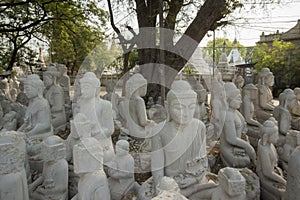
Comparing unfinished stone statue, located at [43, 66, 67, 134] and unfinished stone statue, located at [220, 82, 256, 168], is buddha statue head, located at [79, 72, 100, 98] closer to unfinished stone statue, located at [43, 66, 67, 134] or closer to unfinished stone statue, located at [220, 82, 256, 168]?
unfinished stone statue, located at [220, 82, 256, 168]

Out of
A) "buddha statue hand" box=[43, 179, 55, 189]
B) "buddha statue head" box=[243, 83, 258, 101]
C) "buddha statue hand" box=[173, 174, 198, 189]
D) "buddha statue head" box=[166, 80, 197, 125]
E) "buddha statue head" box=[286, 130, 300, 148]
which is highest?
"buddha statue head" box=[166, 80, 197, 125]

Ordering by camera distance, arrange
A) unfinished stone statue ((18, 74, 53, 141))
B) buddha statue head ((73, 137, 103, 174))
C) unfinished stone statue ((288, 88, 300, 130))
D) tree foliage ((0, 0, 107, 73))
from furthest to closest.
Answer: tree foliage ((0, 0, 107, 73))
unfinished stone statue ((288, 88, 300, 130))
unfinished stone statue ((18, 74, 53, 141))
buddha statue head ((73, 137, 103, 174))

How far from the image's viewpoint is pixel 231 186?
2576 mm

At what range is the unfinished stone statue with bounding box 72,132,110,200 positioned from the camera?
2.56 meters

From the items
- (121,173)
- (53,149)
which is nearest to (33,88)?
(53,149)

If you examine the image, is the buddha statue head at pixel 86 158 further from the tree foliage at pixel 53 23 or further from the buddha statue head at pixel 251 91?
the tree foliage at pixel 53 23

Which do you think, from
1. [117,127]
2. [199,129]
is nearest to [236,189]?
[199,129]

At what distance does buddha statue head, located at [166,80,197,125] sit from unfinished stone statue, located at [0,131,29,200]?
5.21ft

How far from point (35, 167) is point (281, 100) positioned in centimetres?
451

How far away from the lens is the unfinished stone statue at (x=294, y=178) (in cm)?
277

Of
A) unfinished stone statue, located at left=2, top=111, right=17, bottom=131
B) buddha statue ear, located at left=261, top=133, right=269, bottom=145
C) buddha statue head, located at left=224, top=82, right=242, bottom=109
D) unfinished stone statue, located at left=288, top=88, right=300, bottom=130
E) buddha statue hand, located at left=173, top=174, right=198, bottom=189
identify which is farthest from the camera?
unfinished stone statue, located at left=288, top=88, right=300, bottom=130

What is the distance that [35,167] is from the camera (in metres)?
4.18

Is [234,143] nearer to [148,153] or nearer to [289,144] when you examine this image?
[289,144]

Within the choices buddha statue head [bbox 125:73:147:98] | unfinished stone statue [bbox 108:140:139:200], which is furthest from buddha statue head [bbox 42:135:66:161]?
buddha statue head [bbox 125:73:147:98]
